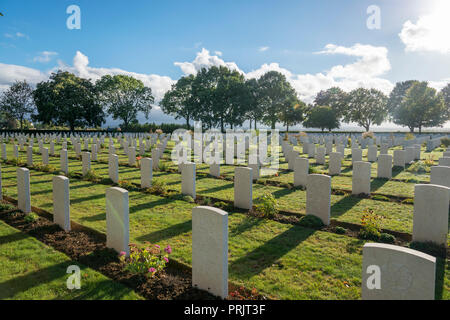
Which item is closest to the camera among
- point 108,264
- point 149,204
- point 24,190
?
point 108,264

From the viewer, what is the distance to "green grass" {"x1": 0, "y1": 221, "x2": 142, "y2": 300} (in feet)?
12.8

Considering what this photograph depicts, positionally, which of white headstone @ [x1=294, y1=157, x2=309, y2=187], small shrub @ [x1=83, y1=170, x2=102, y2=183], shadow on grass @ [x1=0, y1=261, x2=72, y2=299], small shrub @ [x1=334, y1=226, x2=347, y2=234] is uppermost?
white headstone @ [x1=294, y1=157, x2=309, y2=187]

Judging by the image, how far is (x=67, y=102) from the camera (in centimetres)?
4981

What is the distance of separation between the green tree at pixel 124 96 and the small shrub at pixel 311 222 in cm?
5929

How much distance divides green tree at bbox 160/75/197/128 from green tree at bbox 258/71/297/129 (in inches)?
574

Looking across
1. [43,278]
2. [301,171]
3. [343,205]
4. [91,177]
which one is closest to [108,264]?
[43,278]

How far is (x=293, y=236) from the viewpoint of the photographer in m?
6.02

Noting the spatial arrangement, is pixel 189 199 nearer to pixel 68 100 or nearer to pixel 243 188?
pixel 243 188

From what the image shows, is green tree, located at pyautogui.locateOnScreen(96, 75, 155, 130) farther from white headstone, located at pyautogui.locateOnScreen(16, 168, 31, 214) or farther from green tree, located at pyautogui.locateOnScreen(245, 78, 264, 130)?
white headstone, located at pyautogui.locateOnScreen(16, 168, 31, 214)

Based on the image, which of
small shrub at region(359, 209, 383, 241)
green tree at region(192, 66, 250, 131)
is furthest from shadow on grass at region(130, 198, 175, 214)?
green tree at region(192, 66, 250, 131)

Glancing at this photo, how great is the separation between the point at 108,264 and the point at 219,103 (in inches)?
1983

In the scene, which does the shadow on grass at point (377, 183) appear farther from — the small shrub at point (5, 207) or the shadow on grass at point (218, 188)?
the small shrub at point (5, 207)

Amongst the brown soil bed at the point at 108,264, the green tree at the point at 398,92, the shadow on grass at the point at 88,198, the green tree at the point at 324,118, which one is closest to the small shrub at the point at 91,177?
the shadow on grass at the point at 88,198
